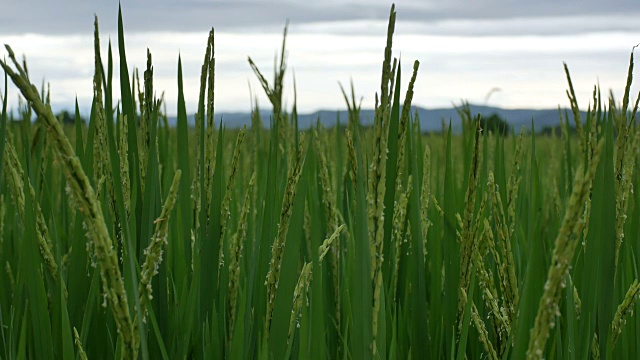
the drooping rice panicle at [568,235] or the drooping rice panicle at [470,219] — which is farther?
the drooping rice panicle at [470,219]

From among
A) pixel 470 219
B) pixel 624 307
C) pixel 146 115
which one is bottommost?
pixel 624 307

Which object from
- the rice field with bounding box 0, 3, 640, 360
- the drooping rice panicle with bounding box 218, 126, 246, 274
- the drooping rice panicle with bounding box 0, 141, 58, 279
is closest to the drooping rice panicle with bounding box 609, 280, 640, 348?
the rice field with bounding box 0, 3, 640, 360

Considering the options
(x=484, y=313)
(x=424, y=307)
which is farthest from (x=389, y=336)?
(x=484, y=313)

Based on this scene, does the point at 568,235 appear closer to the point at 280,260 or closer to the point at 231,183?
the point at 280,260

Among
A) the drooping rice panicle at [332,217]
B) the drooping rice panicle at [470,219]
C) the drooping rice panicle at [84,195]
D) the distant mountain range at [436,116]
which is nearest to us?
the drooping rice panicle at [84,195]

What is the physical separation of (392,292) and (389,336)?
9cm

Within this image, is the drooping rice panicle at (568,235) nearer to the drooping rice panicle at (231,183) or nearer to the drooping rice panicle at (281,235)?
the drooping rice panicle at (281,235)

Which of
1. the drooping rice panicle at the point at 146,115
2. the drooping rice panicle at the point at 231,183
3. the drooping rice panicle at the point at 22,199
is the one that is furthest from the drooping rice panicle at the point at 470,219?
the drooping rice panicle at the point at 22,199

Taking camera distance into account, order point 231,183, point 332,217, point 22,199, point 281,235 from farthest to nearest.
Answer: point 332,217 → point 22,199 → point 231,183 → point 281,235

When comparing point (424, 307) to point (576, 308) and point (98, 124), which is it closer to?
point (576, 308)

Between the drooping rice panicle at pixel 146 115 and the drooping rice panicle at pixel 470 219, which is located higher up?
the drooping rice panicle at pixel 146 115

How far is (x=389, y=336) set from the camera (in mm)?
1151


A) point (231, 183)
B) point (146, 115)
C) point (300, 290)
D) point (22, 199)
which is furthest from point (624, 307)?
point (22, 199)

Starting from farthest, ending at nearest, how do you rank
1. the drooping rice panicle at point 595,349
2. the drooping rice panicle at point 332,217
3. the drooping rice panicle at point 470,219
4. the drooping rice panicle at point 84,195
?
the drooping rice panicle at point 332,217 → the drooping rice panicle at point 595,349 → the drooping rice panicle at point 470,219 → the drooping rice panicle at point 84,195
